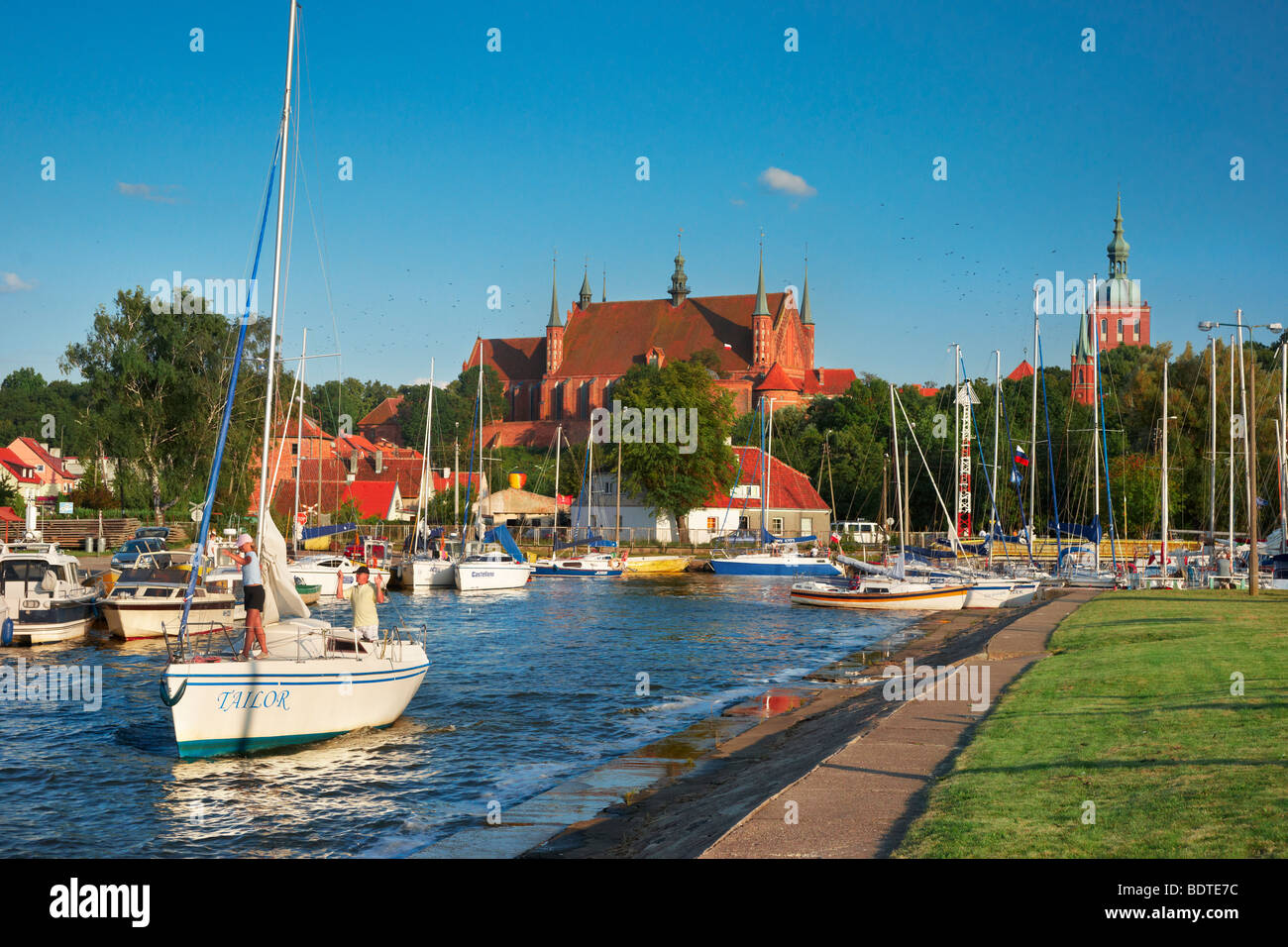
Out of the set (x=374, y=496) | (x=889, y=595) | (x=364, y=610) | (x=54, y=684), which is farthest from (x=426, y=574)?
(x=374, y=496)

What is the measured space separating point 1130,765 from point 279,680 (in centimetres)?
1290

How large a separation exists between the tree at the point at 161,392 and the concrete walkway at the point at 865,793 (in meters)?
60.0

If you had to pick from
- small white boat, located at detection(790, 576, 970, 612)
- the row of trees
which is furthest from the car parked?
small white boat, located at detection(790, 576, 970, 612)

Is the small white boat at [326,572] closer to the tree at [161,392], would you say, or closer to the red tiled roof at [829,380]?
the tree at [161,392]

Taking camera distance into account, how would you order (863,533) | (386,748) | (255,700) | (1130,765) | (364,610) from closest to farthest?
(1130,765), (255,700), (386,748), (364,610), (863,533)

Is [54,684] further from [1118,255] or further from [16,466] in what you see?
[1118,255]

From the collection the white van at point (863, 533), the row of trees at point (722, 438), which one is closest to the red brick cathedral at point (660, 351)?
the row of trees at point (722, 438)

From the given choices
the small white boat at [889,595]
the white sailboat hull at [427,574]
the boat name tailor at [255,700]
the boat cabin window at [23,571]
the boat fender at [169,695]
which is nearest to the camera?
the boat fender at [169,695]

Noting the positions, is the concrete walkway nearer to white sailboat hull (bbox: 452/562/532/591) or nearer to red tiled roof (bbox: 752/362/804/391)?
white sailboat hull (bbox: 452/562/532/591)

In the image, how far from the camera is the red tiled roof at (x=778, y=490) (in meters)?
93.9

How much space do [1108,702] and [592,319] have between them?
166 m

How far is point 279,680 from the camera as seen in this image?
61.5 feet

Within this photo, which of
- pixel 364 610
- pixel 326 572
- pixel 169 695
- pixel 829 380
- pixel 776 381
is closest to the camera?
pixel 169 695
